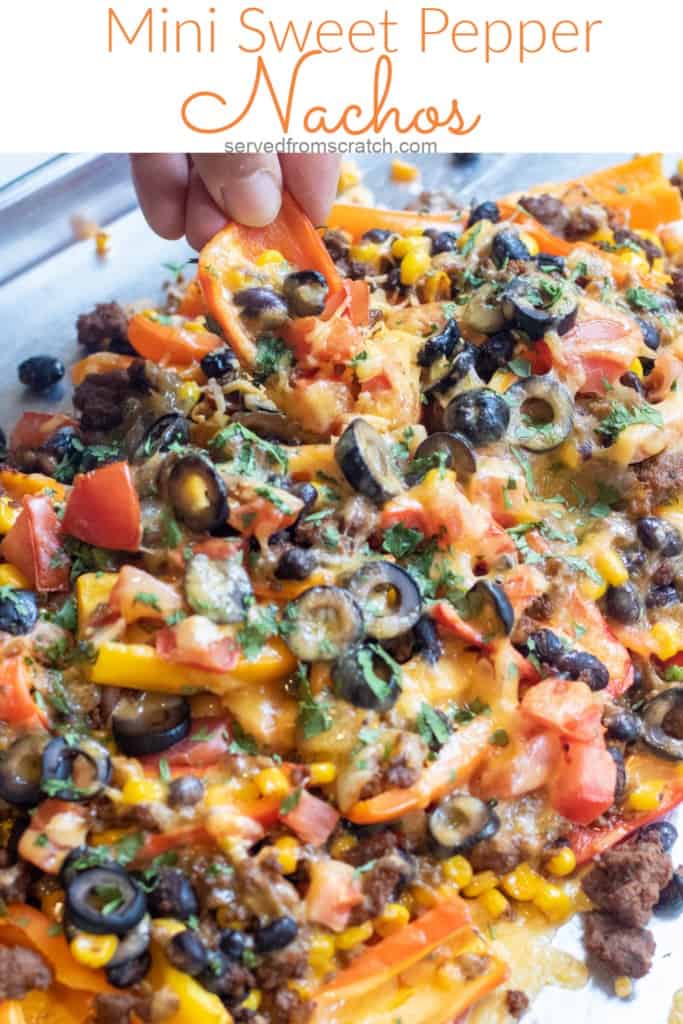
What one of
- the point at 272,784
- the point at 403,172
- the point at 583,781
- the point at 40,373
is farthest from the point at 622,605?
the point at 403,172

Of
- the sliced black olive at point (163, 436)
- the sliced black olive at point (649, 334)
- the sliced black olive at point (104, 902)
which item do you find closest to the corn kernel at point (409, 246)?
the sliced black olive at point (649, 334)

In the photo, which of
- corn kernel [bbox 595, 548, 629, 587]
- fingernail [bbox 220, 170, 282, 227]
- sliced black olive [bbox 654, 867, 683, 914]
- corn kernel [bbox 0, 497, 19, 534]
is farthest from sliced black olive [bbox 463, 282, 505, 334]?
sliced black olive [bbox 654, 867, 683, 914]

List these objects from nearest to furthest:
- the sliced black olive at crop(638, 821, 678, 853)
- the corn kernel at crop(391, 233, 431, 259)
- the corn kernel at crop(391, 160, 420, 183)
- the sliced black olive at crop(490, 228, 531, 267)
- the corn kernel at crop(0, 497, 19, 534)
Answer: the sliced black olive at crop(638, 821, 678, 853), the corn kernel at crop(0, 497, 19, 534), the sliced black olive at crop(490, 228, 531, 267), the corn kernel at crop(391, 233, 431, 259), the corn kernel at crop(391, 160, 420, 183)

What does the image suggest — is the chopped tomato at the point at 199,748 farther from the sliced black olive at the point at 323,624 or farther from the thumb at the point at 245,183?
the thumb at the point at 245,183

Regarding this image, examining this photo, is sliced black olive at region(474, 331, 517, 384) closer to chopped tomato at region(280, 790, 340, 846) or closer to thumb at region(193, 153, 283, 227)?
thumb at region(193, 153, 283, 227)

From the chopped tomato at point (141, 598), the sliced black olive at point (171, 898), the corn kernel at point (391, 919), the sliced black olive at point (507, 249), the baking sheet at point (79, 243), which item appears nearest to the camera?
the sliced black olive at point (171, 898)

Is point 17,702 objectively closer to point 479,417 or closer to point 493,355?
point 479,417
